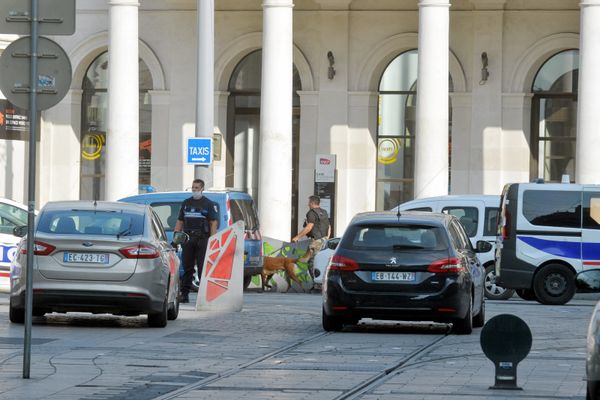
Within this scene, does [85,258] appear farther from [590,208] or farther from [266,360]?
[590,208]

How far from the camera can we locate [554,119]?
37.9 m

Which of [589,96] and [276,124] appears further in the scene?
[276,124]

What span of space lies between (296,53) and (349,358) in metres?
24.1

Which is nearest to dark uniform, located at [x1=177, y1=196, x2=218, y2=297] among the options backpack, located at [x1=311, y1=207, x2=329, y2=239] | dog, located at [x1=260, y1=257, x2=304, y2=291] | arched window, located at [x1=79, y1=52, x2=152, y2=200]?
dog, located at [x1=260, y1=257, x2=304, y2=291]

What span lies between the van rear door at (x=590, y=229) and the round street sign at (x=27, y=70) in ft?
47.8

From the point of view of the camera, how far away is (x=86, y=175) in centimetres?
4000

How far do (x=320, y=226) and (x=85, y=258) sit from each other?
42.9ft

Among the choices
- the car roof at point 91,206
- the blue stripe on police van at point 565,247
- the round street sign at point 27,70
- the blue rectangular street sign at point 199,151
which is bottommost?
the blue stripe on police van at point 565,247

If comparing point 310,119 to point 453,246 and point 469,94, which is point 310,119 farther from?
point 453,246

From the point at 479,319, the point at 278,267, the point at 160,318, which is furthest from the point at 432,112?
the point at 160,318

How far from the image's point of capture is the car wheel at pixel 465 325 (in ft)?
59.1

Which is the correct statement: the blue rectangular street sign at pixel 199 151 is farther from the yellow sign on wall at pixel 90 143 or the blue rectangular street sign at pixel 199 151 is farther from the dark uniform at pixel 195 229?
the yellow sign on wall at pixel 90 143

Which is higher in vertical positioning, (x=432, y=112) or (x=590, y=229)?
(x=432, y=112)

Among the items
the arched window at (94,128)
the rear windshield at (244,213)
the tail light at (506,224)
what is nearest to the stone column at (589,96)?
the tail light at (506,224)
